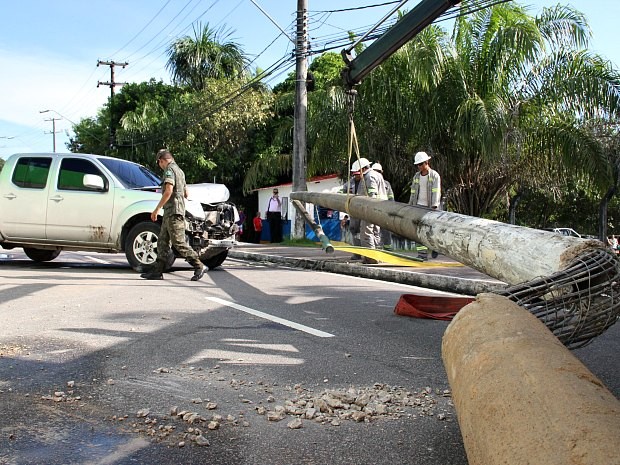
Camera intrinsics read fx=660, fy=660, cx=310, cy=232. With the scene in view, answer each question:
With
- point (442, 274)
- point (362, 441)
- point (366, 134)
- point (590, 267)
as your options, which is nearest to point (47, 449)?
point (362, 441)

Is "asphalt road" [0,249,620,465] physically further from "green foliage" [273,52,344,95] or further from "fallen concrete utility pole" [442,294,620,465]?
"green foliage" [273,52,344,95]

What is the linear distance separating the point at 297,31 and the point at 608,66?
800 centimetres

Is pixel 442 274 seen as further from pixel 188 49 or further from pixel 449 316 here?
pixel 188 49

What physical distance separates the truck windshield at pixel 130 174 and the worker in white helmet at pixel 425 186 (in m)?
4.29

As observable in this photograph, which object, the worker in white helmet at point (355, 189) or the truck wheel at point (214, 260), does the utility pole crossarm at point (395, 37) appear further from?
the truck wheel at point (214, 260)

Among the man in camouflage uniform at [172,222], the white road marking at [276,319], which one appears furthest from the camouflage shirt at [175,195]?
the white road marking at [276,319]

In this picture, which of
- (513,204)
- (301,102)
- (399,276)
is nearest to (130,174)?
(399,276)

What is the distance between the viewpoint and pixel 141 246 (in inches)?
400

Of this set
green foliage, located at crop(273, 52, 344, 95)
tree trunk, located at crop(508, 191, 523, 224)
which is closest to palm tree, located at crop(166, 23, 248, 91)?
green foliage, located at crop(273, 52, 344, 95)

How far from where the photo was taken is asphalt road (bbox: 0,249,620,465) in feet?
9.98

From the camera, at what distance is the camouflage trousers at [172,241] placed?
916 cm

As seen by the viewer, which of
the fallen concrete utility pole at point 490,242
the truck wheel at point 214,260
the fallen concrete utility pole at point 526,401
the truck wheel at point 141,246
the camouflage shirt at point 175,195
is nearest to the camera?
the fallen concrete utility pole at point 526,401

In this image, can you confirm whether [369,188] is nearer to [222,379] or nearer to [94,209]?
[94,209]

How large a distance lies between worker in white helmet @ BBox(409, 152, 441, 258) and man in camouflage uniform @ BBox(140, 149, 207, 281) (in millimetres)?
3572
